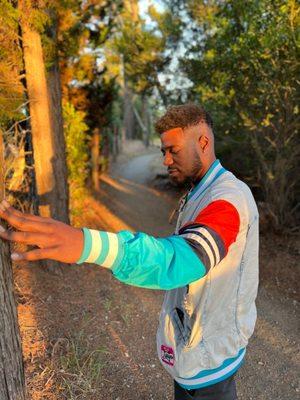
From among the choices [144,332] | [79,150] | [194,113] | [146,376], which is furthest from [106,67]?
[194,113]

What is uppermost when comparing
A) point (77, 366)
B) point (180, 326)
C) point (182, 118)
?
point (182, 118)

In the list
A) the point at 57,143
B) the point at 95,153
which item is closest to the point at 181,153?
the point at 57,143

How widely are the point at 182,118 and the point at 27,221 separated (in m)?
0.93

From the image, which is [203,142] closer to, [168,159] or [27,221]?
[168,159]

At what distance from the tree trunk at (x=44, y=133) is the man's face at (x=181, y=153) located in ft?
13.9

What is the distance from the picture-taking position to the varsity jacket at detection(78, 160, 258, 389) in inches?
52.1

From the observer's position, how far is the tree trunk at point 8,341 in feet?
6.95

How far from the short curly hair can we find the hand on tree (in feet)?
2.66

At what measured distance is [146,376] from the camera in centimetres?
428

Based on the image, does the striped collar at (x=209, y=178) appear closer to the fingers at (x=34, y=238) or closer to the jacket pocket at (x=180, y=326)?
the jacket pocket at (x=180, y=326)

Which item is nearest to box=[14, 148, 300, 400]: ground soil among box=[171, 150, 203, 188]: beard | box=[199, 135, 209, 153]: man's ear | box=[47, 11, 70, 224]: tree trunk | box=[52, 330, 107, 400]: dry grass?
box=[52, 330, 107, 400]: dry grass

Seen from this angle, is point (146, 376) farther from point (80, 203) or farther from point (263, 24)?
point (80, 203)

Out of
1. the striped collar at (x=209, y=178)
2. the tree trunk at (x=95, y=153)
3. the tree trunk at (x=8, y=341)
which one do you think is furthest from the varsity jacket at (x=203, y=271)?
the tree trunk at (x=95, y=153)

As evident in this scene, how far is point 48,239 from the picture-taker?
1.23 metres
